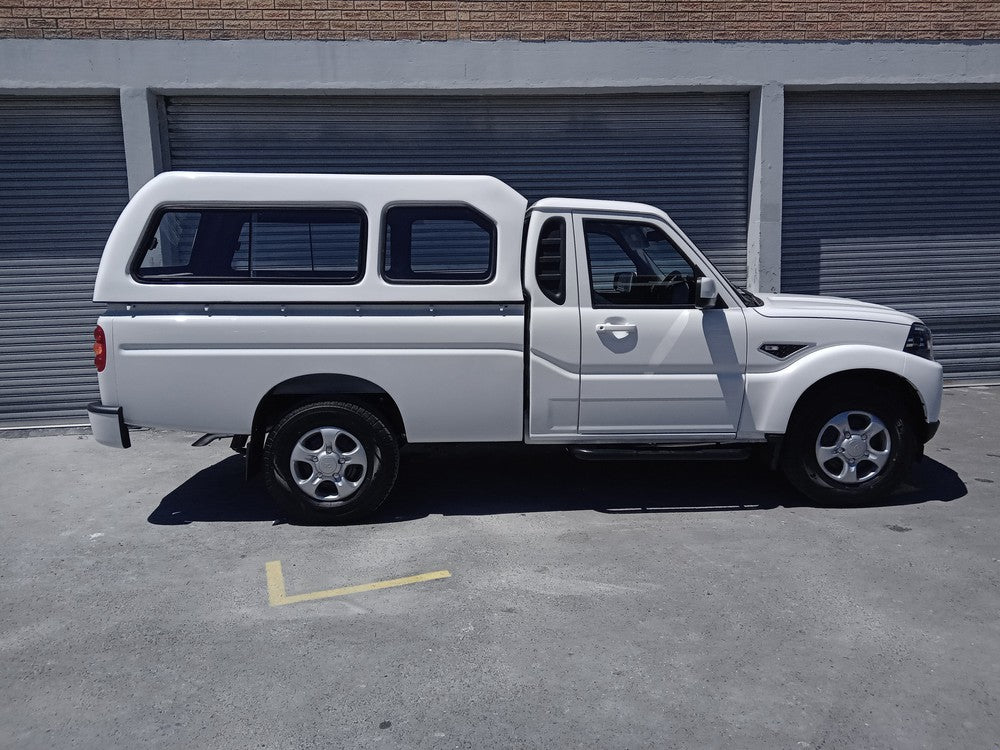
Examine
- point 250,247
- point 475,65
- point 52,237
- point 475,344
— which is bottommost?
point 475,344

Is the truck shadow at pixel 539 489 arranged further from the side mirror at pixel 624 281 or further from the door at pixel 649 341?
the side mirror at pixel 624 281

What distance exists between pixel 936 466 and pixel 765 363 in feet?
7.46

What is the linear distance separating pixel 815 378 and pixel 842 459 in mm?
628

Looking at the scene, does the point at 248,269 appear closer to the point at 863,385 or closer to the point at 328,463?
the point at 328,463

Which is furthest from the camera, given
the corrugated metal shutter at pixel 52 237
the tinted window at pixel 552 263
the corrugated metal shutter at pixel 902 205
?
the corrugated metal shutter at pixel 902 205

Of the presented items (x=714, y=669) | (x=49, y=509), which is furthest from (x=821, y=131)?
(x=49, y=509)

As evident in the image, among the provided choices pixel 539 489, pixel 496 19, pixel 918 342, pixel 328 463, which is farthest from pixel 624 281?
pixel 496 19

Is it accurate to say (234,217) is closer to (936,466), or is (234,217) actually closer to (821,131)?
(936,466)

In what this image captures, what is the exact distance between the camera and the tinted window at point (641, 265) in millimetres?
5543

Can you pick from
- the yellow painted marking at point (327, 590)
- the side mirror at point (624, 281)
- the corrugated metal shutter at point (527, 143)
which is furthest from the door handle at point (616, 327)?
the corrugated metal shutter at point (527, 143)

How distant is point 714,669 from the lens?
362cm

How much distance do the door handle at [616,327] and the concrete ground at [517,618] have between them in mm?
1276

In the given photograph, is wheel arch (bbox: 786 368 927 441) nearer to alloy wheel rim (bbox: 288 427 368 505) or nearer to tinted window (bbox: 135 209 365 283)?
alloy wheel rim (bbox: 288 427 368 505)

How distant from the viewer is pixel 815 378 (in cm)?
552
